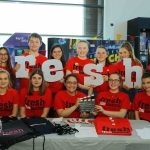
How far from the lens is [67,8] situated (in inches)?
190

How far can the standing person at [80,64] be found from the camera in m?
3.36

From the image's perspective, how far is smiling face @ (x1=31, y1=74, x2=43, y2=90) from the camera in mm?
2871

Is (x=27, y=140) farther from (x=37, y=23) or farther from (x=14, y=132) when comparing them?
(x=37, y=23)

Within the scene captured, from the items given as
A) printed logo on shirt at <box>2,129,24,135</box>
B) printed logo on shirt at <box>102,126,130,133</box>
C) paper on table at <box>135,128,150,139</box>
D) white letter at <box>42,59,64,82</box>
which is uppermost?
white letter at <box>42,59,64,82</box>

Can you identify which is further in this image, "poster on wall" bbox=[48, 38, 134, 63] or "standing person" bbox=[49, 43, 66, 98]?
"poster on wall" bbox=[48, 38, 134, 63]

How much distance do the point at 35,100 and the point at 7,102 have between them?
1.10 feet

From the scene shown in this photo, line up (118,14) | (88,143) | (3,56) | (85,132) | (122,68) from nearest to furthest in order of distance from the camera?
(88,143) → (85,132) → (3,56) → (122,68) → (118,14)

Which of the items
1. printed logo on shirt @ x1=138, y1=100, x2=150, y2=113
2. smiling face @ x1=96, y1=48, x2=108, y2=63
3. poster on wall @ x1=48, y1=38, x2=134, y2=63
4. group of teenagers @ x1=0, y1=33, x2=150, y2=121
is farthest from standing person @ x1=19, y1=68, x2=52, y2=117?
printed logo on shirt @ x1=138, y1=100, x2=150, y2=113

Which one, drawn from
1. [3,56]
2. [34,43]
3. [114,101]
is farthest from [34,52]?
[114,101]

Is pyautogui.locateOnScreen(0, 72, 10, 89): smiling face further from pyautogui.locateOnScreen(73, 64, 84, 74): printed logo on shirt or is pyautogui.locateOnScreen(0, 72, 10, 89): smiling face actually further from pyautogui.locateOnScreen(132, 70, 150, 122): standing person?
pyautogui.locateOnScreen(132, 70, 150, 122): standing person

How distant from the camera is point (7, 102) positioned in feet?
9.05

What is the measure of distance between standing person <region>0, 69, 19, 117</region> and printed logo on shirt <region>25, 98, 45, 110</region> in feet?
0.44

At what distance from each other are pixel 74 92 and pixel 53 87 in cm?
59

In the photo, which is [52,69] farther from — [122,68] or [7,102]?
[122,68]
